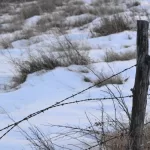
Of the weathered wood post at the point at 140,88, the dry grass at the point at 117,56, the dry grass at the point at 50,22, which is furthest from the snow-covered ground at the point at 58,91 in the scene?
the dry grass at the point at 50,22

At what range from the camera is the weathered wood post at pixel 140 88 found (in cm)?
267

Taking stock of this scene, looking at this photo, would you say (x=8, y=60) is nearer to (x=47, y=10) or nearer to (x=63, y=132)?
(x=63, y=132)

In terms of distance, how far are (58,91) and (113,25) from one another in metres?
3.91

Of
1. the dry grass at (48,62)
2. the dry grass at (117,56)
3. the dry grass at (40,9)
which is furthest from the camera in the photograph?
the dry grass at (40,9)

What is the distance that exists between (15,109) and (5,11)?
1211 cm

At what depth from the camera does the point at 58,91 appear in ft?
17.7

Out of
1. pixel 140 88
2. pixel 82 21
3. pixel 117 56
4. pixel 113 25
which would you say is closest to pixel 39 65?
pixel 117 56

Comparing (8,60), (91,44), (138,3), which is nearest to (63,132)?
(8,60)

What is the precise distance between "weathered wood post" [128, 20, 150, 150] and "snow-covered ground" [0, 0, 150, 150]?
0.71 meters

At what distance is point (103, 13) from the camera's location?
11.4m

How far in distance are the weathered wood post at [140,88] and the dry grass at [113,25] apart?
20.1 feet

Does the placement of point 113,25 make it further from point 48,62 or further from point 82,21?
point 48,62

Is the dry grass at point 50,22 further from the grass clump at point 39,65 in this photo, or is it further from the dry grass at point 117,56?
the grass clump at point 39,65

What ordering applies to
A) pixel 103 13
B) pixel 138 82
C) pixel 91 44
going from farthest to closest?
pixel 103 13, pixel 91 44, pixel 138 82
